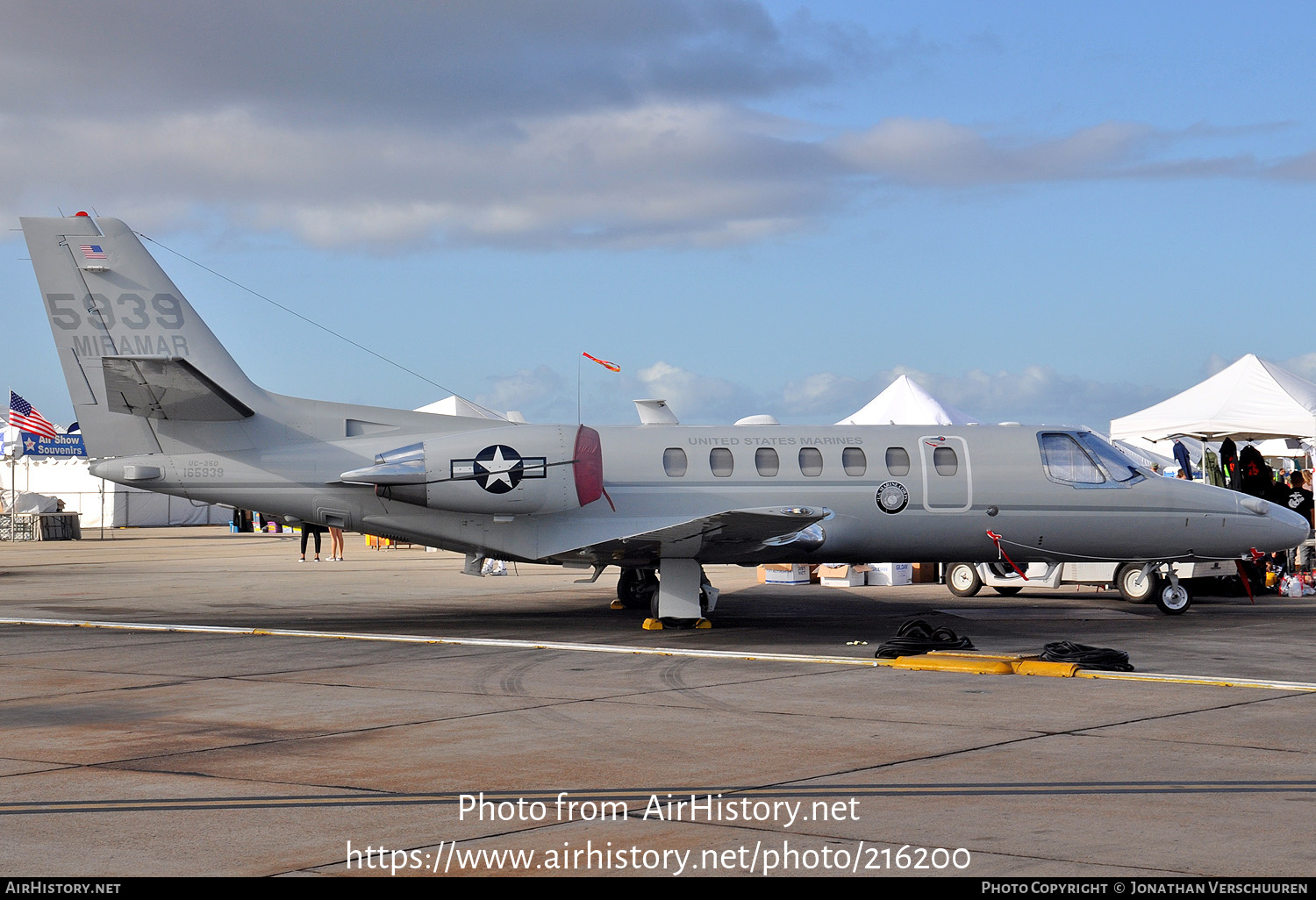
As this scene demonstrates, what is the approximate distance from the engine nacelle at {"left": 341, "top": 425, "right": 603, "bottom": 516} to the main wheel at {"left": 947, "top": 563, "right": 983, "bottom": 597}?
34.4 ft

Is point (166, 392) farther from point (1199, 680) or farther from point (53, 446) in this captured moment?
point (53, 446)

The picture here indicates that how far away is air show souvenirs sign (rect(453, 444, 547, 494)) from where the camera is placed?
16.5 metres

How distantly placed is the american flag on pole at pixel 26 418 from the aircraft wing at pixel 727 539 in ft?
133

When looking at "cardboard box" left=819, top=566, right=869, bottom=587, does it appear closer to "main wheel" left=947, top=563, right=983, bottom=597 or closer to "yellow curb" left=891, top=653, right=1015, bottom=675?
"main wheel" left=947, top=563, right=983, bottom=597

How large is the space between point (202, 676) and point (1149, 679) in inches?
374

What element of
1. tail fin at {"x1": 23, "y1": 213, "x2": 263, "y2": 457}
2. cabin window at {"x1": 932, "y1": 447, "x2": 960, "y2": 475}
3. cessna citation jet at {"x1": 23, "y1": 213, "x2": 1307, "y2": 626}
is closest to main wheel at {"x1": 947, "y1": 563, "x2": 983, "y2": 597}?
cessna citation jet at {"x1": 23, "y1": 213, "x2": 1307, "y2": 626}

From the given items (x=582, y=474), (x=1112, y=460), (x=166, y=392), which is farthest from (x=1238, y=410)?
(x=166, y=392)

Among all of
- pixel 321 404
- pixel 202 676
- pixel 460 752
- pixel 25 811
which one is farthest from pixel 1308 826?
pixel 321 404

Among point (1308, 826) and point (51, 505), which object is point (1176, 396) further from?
point (51, 505)

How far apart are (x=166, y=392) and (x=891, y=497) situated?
10284mm

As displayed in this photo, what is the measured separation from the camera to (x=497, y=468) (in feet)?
54.4

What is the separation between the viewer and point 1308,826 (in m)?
6.28

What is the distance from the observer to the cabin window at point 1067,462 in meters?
18.5

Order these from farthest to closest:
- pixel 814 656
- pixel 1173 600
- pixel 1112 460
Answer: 1. pixel 1173 600
2. pixel 1112 460
3. pixel 814 656
